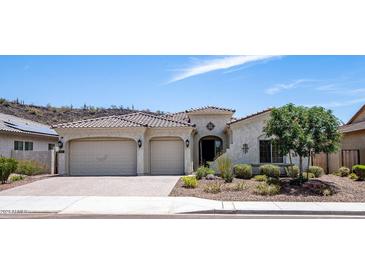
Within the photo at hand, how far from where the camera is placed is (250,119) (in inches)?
793

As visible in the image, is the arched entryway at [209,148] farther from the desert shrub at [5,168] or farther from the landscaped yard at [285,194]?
the desert shrub at [5,168]

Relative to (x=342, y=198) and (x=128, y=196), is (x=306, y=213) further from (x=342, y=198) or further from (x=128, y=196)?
(x=128, y=196)

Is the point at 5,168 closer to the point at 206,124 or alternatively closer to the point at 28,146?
the point at 28,146

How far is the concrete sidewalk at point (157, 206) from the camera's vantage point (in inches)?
397

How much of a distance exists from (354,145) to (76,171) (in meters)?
19.0

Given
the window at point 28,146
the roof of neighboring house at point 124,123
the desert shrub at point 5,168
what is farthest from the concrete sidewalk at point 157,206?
the window at point 28,146

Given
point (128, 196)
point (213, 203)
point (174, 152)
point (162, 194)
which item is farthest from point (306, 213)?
point (174, 152)

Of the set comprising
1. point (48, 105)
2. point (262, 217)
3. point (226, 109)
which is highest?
point (48, 105)

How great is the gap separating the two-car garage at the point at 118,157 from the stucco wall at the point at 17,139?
5.07m

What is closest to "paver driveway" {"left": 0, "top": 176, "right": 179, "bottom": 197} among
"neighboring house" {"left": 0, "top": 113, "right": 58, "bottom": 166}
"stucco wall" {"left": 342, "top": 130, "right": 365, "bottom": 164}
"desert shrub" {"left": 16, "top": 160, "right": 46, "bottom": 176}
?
"desert shrub" {"left": 16, "top": 160, "right": 46, "bottom": 176}

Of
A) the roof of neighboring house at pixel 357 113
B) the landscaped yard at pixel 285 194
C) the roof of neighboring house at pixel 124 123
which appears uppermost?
the roof of neighboring house at pixel 357 113

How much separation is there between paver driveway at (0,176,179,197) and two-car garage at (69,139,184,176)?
347 cm

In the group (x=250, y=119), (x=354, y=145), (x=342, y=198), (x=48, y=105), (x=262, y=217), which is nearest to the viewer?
(x=262, y=217)

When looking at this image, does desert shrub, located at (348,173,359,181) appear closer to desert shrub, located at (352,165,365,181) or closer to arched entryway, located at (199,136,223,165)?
desert shrub, located at (352,165,365,181)
